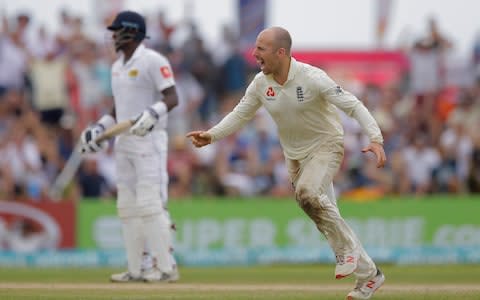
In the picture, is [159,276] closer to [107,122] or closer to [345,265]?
[107,122]

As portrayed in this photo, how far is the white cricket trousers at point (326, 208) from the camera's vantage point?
10.1 m

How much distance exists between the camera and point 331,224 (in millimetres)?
10125

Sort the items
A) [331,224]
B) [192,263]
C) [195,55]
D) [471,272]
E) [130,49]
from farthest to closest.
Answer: [195,55], [192,263], [471,272], [130,49], [331,224]

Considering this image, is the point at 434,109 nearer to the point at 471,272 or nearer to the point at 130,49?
the point at 471,272

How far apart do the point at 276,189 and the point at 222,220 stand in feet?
4.46

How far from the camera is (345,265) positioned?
32.6ft

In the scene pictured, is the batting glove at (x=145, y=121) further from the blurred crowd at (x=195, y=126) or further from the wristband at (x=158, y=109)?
the blurred crowd at (x=195, y=126)

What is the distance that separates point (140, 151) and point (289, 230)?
26.0ft

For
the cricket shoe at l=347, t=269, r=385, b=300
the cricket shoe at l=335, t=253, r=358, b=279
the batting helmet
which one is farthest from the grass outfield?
the batting helmet

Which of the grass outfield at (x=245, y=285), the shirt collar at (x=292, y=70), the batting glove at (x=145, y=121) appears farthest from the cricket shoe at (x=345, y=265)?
the batting glove at (x=145, y=121)

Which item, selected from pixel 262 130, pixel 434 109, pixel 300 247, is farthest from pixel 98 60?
pixel 434 109

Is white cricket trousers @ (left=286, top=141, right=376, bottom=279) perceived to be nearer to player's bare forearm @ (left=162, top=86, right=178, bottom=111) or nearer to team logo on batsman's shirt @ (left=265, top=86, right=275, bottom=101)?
team logo on batsman's shirt @ (left=265, top=86, right=275, bottom=101)

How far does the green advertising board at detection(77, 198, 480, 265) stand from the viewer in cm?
1994

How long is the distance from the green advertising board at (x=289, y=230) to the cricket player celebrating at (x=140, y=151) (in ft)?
22.0
